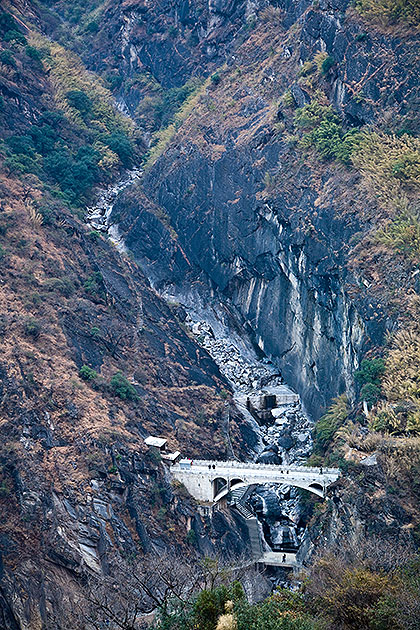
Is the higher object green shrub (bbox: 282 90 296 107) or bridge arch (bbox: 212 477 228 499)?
green shrub (bbox: 282 90 296 107)

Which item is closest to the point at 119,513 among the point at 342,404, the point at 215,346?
the point at 342,404

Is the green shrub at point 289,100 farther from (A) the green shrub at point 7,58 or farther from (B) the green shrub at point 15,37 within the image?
(B) the green shrub at point 15,37

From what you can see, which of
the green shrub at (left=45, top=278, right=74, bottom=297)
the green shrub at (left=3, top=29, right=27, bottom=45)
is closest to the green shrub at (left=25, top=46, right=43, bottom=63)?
the green shrub at (left=3, top=29, right=27, bottom=45)

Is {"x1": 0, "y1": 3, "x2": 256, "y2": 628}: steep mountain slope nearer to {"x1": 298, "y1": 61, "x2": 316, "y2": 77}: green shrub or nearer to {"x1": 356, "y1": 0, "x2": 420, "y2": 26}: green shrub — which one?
{"x1": 298, "y1": 61, "x2": 316, "y2": 77}: green shrub

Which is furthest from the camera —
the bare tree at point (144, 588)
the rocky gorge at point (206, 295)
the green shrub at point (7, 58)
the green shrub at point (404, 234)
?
the green shrub at point (7, 58)

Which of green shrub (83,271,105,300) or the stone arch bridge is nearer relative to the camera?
the stone arch bridge

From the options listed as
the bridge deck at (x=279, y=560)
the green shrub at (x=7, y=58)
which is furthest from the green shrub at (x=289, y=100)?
the bridge deck at (x=279, y=560)

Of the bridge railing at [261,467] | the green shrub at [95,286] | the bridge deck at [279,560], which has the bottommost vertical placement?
the bridge deck at [279,560]
